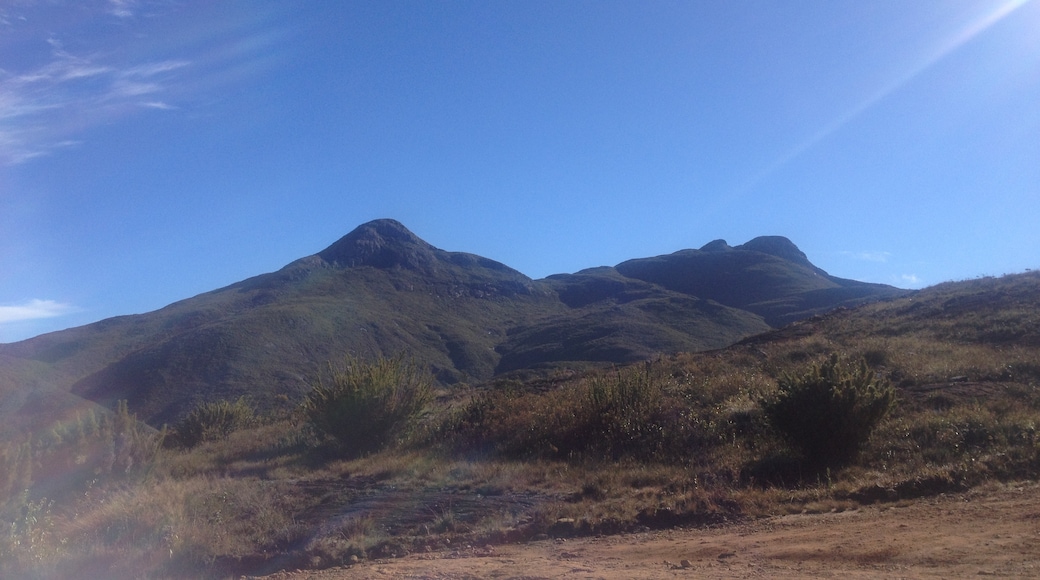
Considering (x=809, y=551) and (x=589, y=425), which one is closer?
(x=809, y=551)

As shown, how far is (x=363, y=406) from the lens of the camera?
587 inches

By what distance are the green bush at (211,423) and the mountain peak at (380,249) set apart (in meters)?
66.7

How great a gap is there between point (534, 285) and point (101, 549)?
86.2m

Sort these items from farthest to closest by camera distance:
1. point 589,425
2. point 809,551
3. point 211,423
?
point 211,423 < point 589,425 < point 809,551

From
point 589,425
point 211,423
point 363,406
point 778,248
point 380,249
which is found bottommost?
point 589,425

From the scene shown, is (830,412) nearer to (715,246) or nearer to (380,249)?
(380,249)

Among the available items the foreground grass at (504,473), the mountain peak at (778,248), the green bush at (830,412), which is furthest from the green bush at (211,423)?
the mountain peak at (778,248)

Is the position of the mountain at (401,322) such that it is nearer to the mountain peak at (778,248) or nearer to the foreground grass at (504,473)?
the mountain peak at (778,248)

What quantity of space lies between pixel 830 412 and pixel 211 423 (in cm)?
1697

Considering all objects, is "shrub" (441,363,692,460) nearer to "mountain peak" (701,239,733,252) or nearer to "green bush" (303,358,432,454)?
"green bush" (303,358,432,454)

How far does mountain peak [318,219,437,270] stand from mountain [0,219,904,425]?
0.25 m

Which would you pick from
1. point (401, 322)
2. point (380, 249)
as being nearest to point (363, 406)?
point (401, 322)

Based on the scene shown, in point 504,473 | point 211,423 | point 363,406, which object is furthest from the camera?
point 211,423

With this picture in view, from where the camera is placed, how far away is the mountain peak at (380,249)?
292 ft
